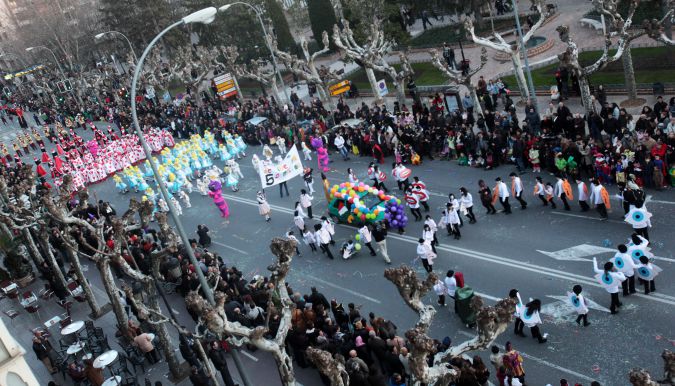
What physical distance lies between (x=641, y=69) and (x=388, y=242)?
1597 cm

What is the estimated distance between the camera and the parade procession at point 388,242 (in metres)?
12.4

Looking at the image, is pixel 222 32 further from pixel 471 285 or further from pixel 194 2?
pixel 471 285

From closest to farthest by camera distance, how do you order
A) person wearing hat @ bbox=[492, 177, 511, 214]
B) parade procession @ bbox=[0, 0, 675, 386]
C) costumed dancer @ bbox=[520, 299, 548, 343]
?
1. parade procession @ bbox=[0, 0, 675, 386]
2. costumed dancer @ bbox=[520, 299, 548, 343]
3. person wearing hat @ bbox=[492, 177, 511, 214]

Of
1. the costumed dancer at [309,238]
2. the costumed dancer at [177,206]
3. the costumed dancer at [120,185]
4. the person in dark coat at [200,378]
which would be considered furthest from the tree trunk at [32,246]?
the person in dark coat at [200,378]

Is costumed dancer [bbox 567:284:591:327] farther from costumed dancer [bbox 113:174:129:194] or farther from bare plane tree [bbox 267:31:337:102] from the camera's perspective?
costumed dancer [bbox 113:174:129:194]

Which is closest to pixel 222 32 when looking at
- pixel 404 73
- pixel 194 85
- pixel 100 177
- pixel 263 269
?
pixel 194 85

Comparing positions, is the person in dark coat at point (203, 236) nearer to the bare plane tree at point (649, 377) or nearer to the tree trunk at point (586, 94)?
the tree trunk at point (586, 94)

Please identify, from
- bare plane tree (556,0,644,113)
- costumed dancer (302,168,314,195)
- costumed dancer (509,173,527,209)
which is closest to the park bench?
bare plane tree (556,0,644,113)

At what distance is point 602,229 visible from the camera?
16.8m

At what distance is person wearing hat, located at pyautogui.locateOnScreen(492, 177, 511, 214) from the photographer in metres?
18.7

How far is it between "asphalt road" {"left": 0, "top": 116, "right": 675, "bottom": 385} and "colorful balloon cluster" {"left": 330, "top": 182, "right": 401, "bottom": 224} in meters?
0.87

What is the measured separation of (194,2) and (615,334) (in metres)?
50.9

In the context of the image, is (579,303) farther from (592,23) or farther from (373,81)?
(592,23)

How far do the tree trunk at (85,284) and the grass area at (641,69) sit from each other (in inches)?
843
